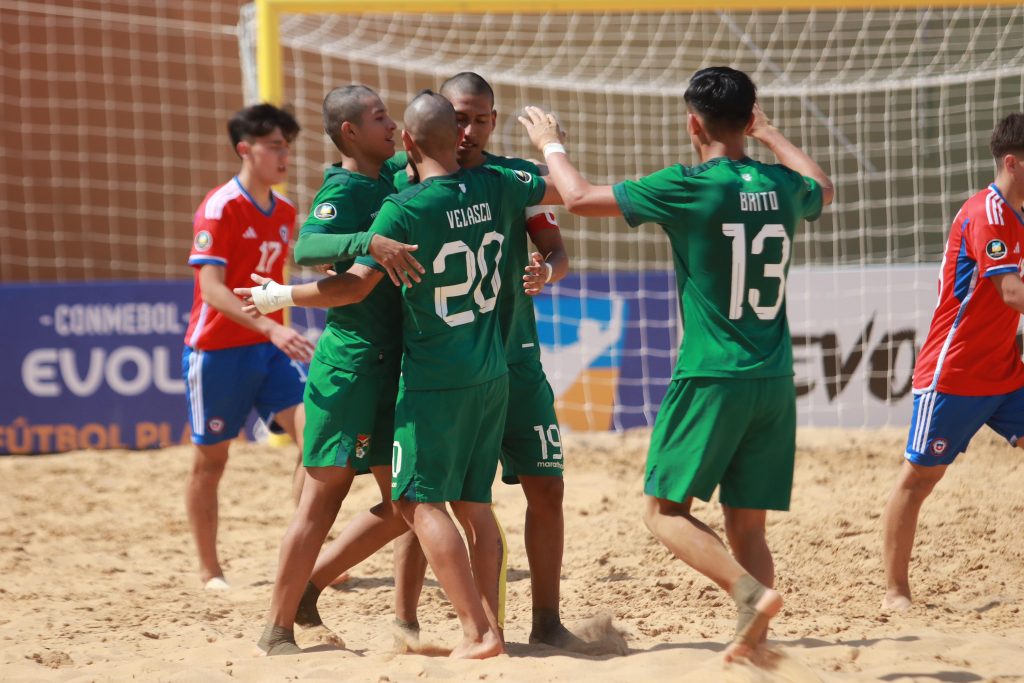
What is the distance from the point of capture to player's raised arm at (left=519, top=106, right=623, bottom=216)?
12.7 ft

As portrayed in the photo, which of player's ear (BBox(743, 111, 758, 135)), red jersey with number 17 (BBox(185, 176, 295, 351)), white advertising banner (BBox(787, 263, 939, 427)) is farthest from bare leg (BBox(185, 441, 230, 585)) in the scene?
white advertising banner (BBox(787, 263, 939, 427))

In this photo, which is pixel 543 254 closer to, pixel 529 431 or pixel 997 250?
pixel 529 431

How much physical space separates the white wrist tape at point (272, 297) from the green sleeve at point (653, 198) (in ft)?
3.93

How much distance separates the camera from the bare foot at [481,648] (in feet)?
12.9

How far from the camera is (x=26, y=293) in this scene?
9.53 metres

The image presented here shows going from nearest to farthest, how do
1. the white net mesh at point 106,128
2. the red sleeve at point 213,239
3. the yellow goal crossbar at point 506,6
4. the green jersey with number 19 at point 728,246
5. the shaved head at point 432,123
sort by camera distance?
the green jersey with number 19 at point 728,246 < the shaved head at point 432,123 < the red sleeve at point 213,239 < the yellow goal crossbar at point 506,6 < the white net mesh at point 106,128

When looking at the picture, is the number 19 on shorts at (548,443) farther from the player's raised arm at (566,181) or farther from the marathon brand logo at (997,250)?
the marathon brand logo at (997,250)

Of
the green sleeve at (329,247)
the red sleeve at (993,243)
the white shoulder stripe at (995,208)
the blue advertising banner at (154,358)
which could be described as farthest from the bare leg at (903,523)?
the blue advertising banner at (154,358)

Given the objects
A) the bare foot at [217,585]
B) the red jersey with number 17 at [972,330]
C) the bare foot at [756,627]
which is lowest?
the bare foot at [217,585]

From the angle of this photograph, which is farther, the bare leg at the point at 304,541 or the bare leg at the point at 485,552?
the bare leg at the point at 304,541

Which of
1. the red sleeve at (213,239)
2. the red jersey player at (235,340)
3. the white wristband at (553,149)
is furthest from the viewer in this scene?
the red jersey player at (235,340)

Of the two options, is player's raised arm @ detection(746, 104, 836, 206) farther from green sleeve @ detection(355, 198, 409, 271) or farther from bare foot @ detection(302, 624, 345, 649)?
bare foot @ detection(302, 624, 345, 649)

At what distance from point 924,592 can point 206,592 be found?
347 cm

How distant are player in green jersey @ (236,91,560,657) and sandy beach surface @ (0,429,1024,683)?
0.41 metres
